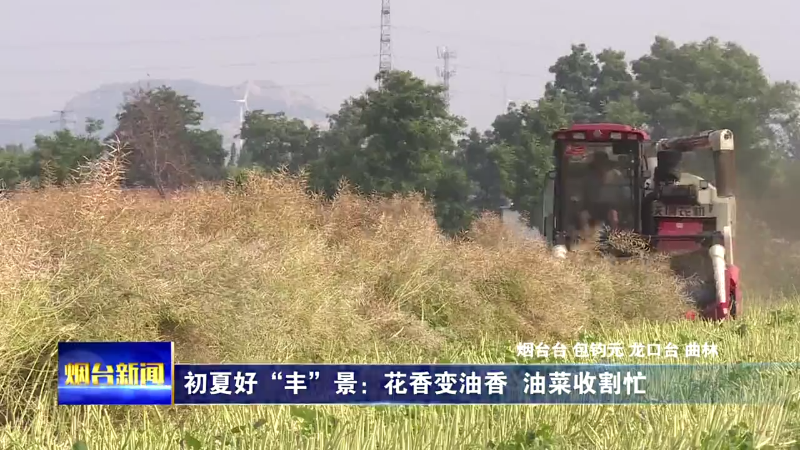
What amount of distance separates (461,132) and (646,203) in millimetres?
14613

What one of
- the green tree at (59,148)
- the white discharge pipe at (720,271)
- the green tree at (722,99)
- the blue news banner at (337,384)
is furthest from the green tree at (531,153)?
the blue news banner at (337,384)

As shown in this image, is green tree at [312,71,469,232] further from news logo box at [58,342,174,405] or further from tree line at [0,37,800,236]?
news logo box at [58,342,174,405]

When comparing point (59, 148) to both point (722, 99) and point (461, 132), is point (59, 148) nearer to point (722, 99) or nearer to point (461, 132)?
point (461, 132)

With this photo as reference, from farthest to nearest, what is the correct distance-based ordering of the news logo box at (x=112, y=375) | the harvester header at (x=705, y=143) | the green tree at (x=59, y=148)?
the green tree at (x=59, y=148)
the harvester header at (x=705, y=143)
the news logo box at (x=112, y=375)

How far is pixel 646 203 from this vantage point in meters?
13.0

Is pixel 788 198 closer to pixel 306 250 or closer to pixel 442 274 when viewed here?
pixel 442 274

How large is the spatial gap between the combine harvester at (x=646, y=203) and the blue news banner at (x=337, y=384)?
5.96 metres

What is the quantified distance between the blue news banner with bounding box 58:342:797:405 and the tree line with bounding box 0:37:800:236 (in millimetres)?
10139

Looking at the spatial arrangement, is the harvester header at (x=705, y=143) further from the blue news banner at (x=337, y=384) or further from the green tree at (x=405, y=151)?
the green tree at (x=405, y=151)

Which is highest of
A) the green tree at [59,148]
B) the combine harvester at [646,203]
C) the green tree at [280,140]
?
the green tree at [280,140]

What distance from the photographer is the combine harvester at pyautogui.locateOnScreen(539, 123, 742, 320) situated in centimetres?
1213

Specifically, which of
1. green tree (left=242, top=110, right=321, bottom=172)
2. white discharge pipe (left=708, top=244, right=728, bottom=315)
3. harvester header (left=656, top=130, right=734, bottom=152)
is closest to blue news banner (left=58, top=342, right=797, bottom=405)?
white discharge pipe (left=708, top=244, right=728, bottom=315)

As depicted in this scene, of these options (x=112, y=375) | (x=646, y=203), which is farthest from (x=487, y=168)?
(x=112, y=375)

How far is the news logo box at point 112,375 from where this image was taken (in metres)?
5.09
